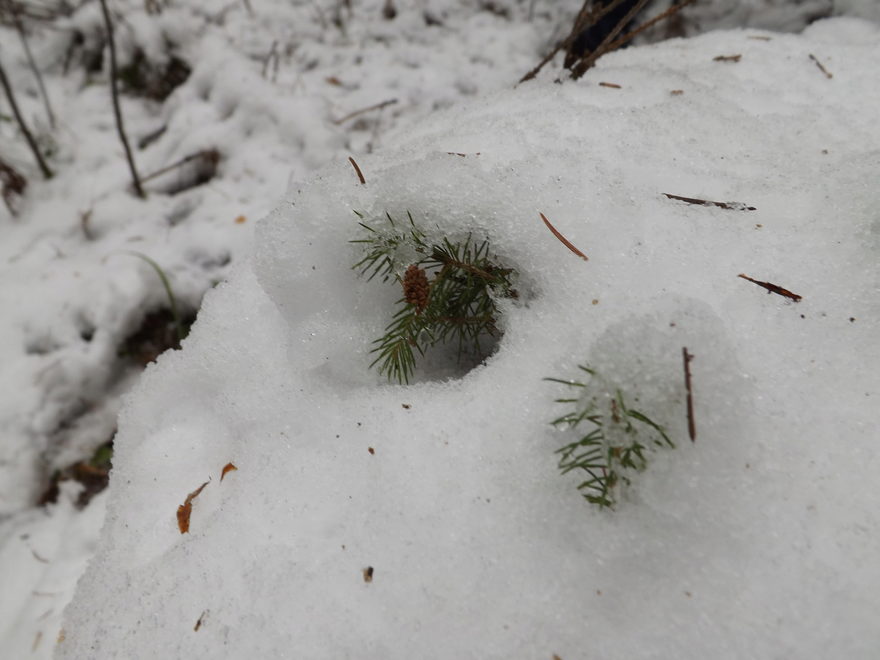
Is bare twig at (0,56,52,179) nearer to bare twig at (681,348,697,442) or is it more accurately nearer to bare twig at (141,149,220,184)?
bare twig at (141,149,220,184)

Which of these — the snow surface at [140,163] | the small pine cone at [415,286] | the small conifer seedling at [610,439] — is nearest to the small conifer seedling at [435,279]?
the small pine cone at [415,286]

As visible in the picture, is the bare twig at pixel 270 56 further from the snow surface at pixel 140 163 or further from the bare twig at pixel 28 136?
the bare twig at pixel 28 136

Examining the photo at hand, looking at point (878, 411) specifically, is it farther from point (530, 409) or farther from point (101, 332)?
point (101, 332)

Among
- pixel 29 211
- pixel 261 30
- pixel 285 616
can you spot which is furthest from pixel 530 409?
pixel 261 30

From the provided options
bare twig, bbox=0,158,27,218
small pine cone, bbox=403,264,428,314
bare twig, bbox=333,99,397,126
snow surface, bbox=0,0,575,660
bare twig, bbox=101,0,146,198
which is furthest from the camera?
bare twig, bbox=333,99,397,126

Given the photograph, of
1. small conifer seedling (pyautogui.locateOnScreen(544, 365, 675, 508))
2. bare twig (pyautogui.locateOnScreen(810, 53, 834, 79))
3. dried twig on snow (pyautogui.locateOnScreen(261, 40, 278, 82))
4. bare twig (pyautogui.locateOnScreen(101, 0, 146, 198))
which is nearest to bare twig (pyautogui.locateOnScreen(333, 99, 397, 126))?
dried twig on snow (pyautogui.locateOnScreen(261, 40, 278, 82))

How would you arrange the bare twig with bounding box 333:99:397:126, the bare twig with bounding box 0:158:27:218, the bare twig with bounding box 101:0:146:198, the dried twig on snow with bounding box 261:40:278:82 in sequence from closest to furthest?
1. the bare twig with bounding box 101:0:146:198
2. the bare twig with bounding box 0:158:27:218
3. the bare twig with bounding box 333:99:397:126
4. the dried twig on snow with bounding box 261:40:278:82

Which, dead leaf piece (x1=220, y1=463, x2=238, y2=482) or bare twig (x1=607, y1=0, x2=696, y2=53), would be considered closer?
dead leaf piece (x1=220, y1=463, x2=238, y2=482)
